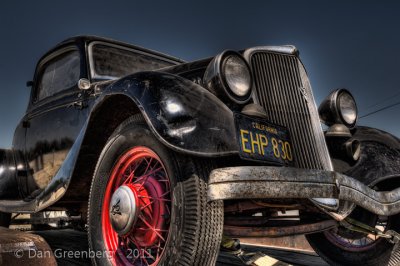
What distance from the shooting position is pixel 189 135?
154 cm

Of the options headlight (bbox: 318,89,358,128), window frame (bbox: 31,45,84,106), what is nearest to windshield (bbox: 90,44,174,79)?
window frame (bbox: 31,45,84,106)

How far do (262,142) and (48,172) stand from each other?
7.38ft

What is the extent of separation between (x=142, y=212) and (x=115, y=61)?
6.23 ft

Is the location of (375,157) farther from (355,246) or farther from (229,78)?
(229,78)

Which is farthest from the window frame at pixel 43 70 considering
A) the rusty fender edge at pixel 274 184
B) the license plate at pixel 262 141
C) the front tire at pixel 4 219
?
the rusty fender edge at pixel 274 184

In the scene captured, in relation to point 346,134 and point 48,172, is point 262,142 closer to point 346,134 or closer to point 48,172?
point 346,134

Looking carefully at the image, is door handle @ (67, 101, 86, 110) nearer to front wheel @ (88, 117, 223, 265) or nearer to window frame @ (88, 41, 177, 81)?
window frame @ (88, 41, 177, 81)

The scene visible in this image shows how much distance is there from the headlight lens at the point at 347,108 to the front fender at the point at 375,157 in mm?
152

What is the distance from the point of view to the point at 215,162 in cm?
166

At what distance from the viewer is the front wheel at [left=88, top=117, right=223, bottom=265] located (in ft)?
4.88

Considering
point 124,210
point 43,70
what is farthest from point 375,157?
point 43,70

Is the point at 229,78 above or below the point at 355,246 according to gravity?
above

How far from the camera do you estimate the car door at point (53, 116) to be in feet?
9.91

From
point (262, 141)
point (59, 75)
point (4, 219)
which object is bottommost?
point (4, 219)
